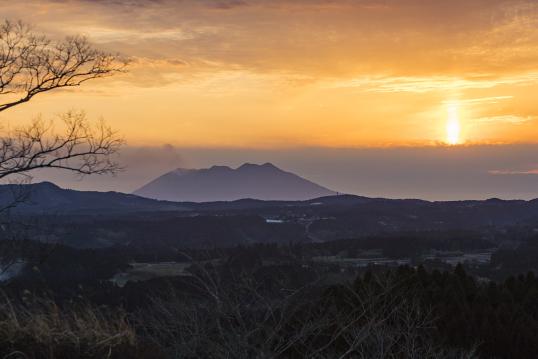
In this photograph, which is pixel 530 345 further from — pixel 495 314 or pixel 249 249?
pixel 249 249

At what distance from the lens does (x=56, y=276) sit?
12181 cm

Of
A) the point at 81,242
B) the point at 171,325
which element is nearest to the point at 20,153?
the point at 171,325

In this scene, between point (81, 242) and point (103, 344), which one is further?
point (81, 242)

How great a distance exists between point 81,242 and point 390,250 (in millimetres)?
87149

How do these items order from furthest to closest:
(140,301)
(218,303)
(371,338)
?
(140,301), (371,338), (218,303)

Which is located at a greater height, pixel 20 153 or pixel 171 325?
pixel 20 153

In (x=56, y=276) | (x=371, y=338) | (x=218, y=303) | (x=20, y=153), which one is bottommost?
(x=56, y=276)

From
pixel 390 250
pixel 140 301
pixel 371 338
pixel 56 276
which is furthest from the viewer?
pixel 390 250

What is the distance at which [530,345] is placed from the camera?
34.8 metres

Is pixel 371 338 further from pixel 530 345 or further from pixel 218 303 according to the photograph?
pixel 530 345

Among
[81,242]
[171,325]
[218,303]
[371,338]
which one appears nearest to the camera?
[218,303]

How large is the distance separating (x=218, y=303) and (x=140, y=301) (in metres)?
75.3

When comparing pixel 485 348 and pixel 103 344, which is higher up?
pixel 103 344

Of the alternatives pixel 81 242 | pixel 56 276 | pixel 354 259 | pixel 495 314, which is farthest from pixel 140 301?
pixel 81 242
